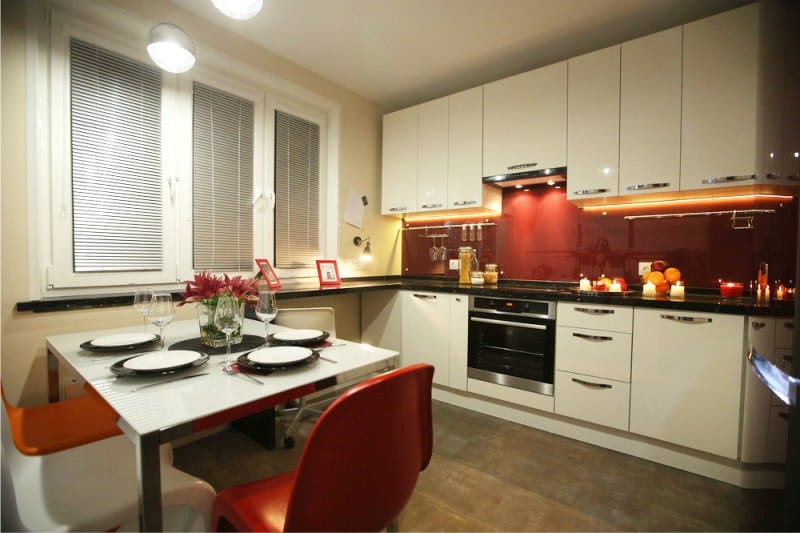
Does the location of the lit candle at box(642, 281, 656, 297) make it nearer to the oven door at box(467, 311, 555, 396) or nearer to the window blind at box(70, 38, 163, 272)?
the oven door at box(467, 311, 555, 396)

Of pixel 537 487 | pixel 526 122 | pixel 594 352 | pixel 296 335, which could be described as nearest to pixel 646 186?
pixel 526 122

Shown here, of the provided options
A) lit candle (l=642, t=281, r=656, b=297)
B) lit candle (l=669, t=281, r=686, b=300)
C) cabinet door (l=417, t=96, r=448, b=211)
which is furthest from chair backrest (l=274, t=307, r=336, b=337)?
lit candle (l=669, t=281, r=686, b=300)

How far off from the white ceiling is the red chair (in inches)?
93.0

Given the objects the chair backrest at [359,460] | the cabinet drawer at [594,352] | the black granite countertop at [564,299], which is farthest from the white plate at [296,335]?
the cabinet drawer at [594,352]

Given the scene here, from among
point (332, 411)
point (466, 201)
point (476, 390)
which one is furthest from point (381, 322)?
point (332, 411)

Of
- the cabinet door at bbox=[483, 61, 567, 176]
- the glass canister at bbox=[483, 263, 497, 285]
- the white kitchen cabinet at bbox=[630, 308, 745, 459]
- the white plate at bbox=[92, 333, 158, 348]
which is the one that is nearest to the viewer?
the white plate at bbox=[92, 333, 158, 348]

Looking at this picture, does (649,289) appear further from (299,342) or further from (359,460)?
(359,460)

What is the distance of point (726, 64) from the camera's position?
6.76 feet

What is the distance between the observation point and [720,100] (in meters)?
2.08

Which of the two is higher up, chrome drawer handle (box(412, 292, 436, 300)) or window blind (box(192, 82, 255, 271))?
window blind (box(192, 82, 255, 271))

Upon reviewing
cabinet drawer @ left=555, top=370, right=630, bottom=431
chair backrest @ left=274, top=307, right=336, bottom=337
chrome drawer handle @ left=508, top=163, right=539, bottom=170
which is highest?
chrome drawer handle @ left=508, top=163, right=539, bottom=170

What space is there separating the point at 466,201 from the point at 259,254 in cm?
170

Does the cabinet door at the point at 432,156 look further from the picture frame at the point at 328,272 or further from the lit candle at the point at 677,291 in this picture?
the lit candle at the point at 677,291

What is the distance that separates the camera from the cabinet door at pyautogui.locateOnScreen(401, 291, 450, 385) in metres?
2.89
